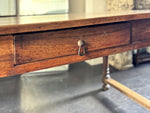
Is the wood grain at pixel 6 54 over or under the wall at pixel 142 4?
under

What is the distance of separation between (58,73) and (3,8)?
41.4 inches

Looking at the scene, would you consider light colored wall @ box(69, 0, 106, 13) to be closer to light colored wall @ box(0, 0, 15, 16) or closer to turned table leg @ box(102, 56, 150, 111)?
light colored wall @ box(0, 0, 15, 16)

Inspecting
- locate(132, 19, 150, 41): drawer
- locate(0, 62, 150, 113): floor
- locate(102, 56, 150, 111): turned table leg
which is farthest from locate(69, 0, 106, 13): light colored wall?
locate(132, 19, 150, 41): drawer

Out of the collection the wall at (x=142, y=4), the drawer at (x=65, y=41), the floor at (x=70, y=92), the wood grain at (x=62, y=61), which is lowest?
the floor at (x=70, y=92)

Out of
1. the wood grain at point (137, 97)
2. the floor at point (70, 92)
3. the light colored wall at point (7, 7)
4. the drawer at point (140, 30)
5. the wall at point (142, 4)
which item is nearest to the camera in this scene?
the drawer at point (140, 30)

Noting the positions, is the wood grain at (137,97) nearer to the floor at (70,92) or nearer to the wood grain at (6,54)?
the floor at (70,92)

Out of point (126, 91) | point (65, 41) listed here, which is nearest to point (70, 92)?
point (126, 91)

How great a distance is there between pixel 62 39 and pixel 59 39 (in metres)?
0.01

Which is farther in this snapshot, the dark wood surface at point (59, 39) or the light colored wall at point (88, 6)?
the light colored wall at point (88, 6)

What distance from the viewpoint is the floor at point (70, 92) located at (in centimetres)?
167

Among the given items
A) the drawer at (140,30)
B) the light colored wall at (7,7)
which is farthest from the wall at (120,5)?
the drawer at (140,30)

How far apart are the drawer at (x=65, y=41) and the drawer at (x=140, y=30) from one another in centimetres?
5

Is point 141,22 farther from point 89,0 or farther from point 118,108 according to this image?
point 89,0

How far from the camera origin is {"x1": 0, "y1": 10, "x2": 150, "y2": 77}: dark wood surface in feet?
2.34
